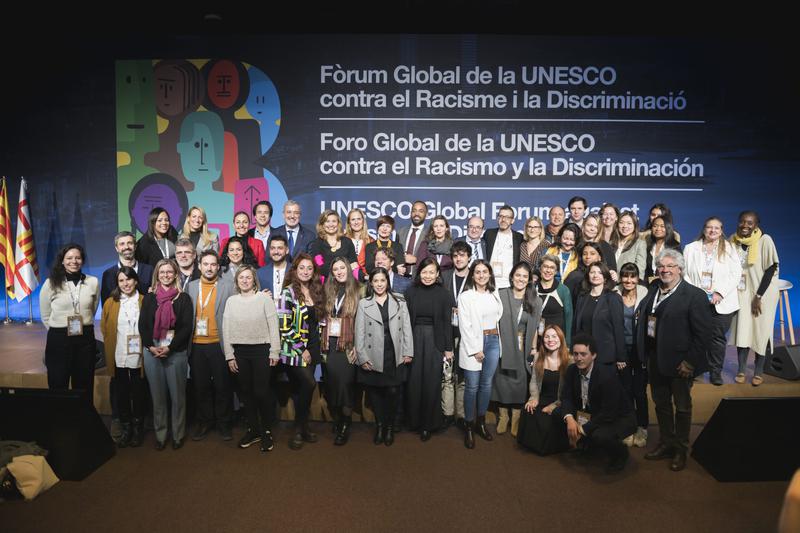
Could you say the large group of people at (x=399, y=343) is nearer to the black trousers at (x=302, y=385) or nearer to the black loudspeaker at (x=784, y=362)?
the black trousers at (x=302, y=385)

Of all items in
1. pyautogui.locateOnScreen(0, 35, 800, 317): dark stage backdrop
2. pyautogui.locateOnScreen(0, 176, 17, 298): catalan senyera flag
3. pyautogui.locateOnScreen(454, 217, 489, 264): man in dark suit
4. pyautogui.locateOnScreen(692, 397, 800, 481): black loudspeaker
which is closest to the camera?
pyautogui.locateOnScreen(692, 397, 800, 481): black loudspeaker

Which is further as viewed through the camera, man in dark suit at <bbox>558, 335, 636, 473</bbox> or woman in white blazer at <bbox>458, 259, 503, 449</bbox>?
woman in white blazer at <bbox>458, 259, 503, 449</bbox>

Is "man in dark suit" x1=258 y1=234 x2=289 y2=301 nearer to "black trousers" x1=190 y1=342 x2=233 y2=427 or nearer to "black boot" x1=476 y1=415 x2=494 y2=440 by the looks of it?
"black trousers" x1=190 y1=342 x2=233 y2=427

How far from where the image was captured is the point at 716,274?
15.3 ft

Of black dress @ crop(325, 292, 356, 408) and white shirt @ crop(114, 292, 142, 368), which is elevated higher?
white shirt @ crop(114, 292, 142, 368)

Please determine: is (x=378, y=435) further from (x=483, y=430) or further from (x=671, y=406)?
(x=671, y=406)

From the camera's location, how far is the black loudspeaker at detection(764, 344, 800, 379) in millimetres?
4723

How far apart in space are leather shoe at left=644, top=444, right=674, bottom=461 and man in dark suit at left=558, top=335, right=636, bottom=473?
0.32 meters

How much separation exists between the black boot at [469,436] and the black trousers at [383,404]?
0.61m

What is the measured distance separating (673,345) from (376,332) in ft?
7.25

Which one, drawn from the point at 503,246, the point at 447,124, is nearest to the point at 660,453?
the point at 503,246

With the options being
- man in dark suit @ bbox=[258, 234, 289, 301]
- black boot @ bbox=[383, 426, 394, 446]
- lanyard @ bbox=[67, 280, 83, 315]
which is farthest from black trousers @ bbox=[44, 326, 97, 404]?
black boot @ bbox=[383, 426, 394, 446]

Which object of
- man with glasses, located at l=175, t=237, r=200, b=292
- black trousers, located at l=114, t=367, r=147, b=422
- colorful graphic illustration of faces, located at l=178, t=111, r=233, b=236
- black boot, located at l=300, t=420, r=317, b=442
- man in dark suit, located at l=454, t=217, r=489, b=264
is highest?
colorful graphic illustration of faces, located at l=178, t=111, r=233, b=236

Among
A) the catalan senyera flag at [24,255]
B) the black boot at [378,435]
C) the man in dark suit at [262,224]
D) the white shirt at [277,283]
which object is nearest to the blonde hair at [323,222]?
the man in dark suit at [262,224]
